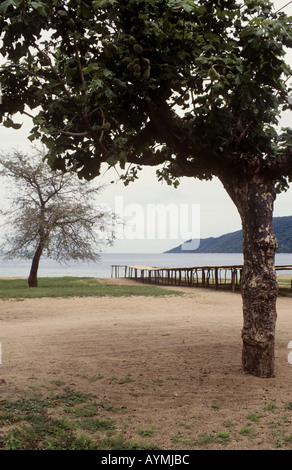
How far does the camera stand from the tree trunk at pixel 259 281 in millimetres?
6176

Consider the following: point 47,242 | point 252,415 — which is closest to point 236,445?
point 252,415

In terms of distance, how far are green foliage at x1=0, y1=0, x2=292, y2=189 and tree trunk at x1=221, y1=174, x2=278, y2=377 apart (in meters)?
0.55

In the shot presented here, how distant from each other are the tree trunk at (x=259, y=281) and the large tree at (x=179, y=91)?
15 millimetres

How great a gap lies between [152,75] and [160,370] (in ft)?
15.3

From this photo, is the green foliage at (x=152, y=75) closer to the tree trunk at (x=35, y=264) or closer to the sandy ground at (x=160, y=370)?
the sandy ground at (x=160, y=370)

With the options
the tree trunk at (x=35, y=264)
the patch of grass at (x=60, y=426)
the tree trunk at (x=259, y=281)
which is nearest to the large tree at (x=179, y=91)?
the tree trunk at (x=259, y=281)

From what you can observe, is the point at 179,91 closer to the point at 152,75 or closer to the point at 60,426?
the point at 152,75

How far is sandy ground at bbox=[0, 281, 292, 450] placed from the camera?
4.75 metres

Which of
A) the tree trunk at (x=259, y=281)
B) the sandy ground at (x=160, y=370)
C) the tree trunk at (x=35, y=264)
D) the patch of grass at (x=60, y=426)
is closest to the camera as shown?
the patch of grass at (x=60, y=426)

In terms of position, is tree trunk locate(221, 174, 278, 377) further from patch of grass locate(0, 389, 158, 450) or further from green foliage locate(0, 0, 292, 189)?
patch of grass locate(0, 389, 158, 450)

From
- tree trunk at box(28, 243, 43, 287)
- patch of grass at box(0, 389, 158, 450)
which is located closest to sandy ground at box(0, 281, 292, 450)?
patch of grass at box(0, 389, 158, 450)

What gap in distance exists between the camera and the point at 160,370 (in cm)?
684
